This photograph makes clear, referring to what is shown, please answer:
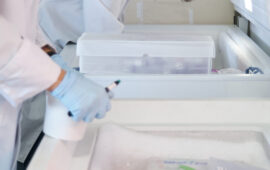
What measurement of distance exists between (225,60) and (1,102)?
1481 millimetres

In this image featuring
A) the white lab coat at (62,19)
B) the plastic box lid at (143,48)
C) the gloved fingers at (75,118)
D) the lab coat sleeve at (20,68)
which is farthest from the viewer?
the white lab coat at (62,19)

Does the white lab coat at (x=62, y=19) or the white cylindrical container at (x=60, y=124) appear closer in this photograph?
the white cylindrical container at (x=60, y=124)

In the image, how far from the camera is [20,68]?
0.83m

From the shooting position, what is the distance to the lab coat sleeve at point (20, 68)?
0.82 metres

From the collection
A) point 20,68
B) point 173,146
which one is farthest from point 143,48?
point 20,68

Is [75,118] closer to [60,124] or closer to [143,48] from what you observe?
[60,124]

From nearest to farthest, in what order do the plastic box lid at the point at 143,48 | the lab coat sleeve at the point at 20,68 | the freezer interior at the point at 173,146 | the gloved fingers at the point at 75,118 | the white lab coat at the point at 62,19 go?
1. the lab coat sleeve at the point at 20,68
2. the gloved fingers at the point at 75,118
3. the freezer interior at the point at 173,146
4. the plastic box lid at the point at 143,48
5. the white lab coat at the point at 62,19

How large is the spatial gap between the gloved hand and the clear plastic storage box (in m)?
0.67

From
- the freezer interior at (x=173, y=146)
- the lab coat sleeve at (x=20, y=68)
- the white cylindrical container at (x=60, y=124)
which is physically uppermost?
the lab coat sleeve at (x=20, y=68)

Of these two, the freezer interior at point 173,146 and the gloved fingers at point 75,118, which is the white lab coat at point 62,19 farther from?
the gloved fingers at point 75,118

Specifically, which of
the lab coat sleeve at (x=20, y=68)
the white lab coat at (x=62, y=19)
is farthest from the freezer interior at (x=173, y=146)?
the white lab coat at (x=62, y=19)

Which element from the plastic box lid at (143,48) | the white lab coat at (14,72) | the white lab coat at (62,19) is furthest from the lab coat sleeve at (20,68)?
the white lab coat at (62,19)

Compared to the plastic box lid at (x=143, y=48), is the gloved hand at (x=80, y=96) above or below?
above

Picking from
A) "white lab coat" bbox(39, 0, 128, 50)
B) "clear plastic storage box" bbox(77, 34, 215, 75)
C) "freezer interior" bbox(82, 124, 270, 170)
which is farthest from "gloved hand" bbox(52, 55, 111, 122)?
"white lab coat" bbox(39, 0, 128, 50)
